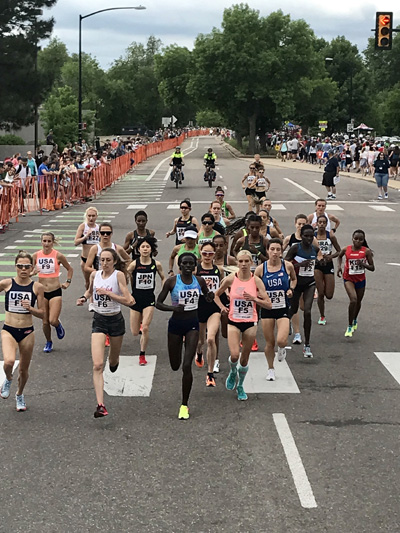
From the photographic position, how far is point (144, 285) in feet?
38.7

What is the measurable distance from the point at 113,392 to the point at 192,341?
1.61 meters

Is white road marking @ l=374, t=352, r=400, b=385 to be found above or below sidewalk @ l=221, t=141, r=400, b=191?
below

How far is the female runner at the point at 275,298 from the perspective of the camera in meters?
10.9

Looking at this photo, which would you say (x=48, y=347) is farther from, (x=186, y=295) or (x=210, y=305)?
(x=186, y=295)

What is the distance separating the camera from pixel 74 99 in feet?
228

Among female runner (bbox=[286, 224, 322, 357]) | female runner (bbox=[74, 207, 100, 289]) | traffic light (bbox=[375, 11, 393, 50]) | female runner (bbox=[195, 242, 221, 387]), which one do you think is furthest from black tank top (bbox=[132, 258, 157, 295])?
traffic light (bbox=[375, 11, 393, 50])

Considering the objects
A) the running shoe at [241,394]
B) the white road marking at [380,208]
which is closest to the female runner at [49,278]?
the running shoe at [241,394]

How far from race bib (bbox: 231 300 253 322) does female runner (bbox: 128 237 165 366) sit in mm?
1781

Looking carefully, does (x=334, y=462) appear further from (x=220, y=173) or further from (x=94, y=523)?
(x=220, y=173)

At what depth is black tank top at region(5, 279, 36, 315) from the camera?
9.88 meters

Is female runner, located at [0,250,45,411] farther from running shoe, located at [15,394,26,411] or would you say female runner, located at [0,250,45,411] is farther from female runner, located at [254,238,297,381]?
female runner, located at [254,238,297,381]

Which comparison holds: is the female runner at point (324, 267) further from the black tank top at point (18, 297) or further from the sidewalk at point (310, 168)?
the sidewalk at point (310, 168)

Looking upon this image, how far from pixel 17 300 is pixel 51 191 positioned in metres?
22.3

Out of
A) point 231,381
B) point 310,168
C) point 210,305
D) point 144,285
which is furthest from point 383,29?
point 310,168
